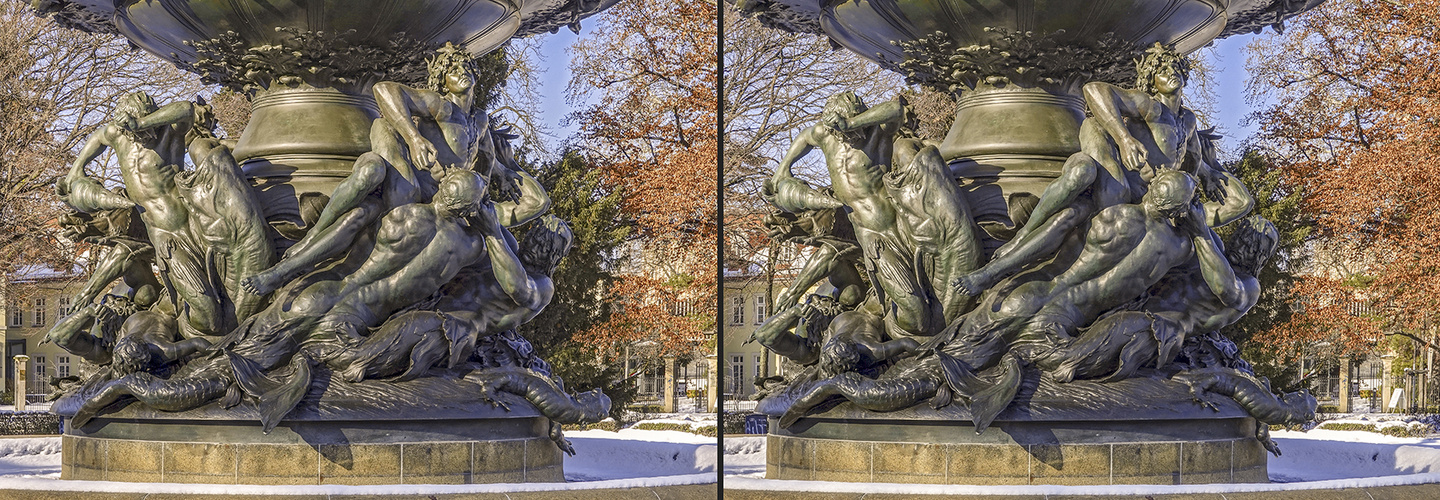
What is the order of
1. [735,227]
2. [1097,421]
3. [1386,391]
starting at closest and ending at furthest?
1. [1097,421]
2. [735,227]
3. [1386,391]

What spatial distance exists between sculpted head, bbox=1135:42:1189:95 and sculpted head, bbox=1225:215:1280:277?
96cm

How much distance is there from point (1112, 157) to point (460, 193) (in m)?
3.68

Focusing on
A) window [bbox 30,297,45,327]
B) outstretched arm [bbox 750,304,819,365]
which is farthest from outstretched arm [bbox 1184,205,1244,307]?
window [bbox 30,297,45,327]

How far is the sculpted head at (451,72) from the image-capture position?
957 cm

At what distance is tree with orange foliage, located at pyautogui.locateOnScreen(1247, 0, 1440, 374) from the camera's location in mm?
16625

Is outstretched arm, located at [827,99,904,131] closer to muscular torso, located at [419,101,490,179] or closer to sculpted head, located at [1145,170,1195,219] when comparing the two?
sculpted head, located at [1145,170,1195,219]

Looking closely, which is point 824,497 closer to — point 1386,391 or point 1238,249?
point 1238,249

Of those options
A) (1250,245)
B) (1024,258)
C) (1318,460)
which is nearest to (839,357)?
(1024,258)

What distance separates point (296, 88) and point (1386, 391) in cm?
1167

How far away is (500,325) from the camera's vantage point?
9422 mm

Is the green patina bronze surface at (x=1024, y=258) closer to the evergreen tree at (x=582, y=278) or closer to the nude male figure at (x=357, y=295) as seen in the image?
the nude male figure at (x=357, y=295)

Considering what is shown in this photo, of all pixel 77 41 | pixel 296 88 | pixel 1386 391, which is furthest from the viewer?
pixel 77 41

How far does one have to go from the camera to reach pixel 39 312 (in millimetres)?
16797

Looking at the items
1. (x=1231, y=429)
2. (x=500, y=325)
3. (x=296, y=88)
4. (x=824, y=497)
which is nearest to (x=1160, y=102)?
(x=1231, y=429)
